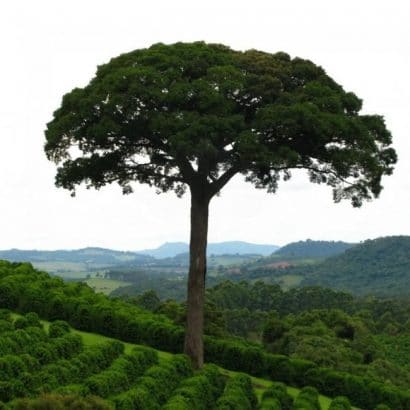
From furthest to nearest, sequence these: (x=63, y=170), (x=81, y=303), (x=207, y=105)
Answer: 1. (x=81, y=303)
2. (x=63, y=170)
3. (x=207, y=105)

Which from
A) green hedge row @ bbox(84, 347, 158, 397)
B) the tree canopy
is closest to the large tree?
the tree canopy

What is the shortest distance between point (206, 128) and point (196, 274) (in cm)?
582

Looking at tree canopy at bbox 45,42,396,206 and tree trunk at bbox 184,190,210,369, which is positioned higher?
tree canopy at bbox 45,42,396,206

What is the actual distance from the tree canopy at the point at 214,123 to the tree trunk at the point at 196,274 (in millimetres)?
848

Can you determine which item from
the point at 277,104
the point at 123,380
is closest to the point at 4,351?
the point at 123,380

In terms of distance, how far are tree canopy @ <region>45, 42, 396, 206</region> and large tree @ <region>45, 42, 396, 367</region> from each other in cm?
4

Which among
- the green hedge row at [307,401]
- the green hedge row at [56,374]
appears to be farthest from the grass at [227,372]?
the green hedge row at [56,374]

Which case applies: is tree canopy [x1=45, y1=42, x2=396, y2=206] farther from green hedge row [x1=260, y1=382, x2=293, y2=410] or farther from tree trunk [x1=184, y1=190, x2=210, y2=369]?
green hedge row [x1=260, y1=382, x2=293, y2=410]

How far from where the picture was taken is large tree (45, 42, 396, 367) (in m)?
21.5

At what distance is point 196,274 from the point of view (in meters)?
23.9

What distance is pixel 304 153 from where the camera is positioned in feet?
76.9

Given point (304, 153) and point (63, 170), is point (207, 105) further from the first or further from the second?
point (63, 170)

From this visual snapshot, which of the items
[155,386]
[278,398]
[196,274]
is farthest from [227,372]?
[155,386]

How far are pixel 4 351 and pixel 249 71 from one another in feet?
39.8
